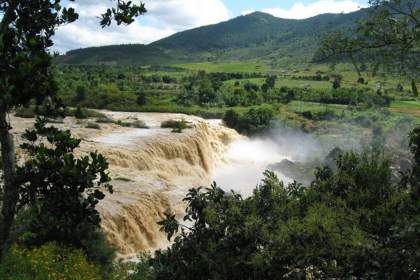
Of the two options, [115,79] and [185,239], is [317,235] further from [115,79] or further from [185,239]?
[115,79]

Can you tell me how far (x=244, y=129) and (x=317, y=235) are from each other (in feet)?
177

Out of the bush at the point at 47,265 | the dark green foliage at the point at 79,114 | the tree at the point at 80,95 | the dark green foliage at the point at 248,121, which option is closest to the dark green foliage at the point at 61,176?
the bush at the point at 47,265

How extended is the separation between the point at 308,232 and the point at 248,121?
180ft

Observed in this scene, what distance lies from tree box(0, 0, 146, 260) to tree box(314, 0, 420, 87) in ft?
15.4

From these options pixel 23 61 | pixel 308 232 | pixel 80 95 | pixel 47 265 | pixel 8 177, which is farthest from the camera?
pixel 80 95

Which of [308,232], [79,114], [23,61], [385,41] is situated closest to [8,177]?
[23,61]

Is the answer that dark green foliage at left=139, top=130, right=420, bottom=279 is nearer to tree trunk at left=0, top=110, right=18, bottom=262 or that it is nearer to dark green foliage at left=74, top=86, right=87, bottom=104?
tree trunk at left=0, top=110, right=18, bottom=262

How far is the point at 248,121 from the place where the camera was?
63.9m

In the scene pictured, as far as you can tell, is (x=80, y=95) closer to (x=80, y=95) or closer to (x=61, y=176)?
(x=80, y=95)

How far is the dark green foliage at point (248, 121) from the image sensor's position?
62.9 metres

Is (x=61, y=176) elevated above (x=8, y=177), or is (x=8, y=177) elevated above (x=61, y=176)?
(x=61, y=176)

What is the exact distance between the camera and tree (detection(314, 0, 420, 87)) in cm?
A: 984

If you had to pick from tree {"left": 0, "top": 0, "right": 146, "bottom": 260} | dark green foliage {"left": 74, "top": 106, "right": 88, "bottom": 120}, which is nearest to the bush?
tree {"left": 0, "top": 0, "right": 146, "bottom": 260}

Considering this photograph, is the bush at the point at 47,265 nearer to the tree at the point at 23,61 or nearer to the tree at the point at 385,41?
the tree at the point at 23,61
